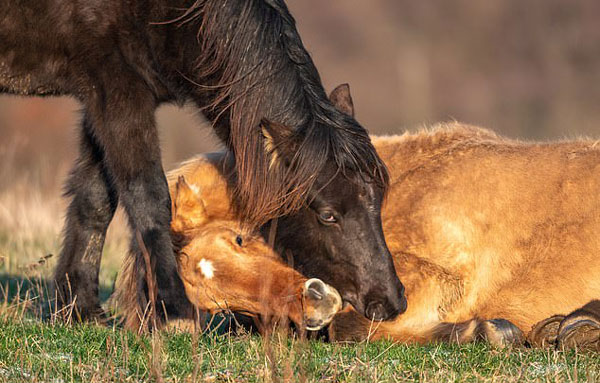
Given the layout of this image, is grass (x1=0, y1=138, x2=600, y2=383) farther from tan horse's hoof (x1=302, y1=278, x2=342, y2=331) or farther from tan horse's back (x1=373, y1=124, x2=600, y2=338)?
tan horse's back (x1=373, y1=124, x2=600, y2=338)

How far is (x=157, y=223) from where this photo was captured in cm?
486

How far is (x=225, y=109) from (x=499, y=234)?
1.84m

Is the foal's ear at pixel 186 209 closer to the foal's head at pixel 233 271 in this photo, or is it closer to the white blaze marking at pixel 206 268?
the foal's head at pixel 233 271

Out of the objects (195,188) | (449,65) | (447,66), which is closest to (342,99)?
(195,188)

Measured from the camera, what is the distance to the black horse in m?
4.57

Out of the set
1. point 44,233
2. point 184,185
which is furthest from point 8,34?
point 44,233

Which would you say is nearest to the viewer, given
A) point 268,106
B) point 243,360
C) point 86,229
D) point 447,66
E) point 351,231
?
point 243,360

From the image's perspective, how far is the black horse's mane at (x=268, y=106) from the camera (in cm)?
453

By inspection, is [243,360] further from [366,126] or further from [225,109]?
[366,126]

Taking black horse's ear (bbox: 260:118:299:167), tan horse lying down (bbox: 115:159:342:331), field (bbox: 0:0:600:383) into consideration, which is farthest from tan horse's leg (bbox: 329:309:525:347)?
black horse's ear (bbox: 260:118:299:167)

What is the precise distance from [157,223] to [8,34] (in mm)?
1446

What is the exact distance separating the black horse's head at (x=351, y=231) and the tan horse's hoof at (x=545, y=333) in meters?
0.79

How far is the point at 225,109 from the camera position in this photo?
191 inches

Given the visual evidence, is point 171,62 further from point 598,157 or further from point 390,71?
point 390,71
